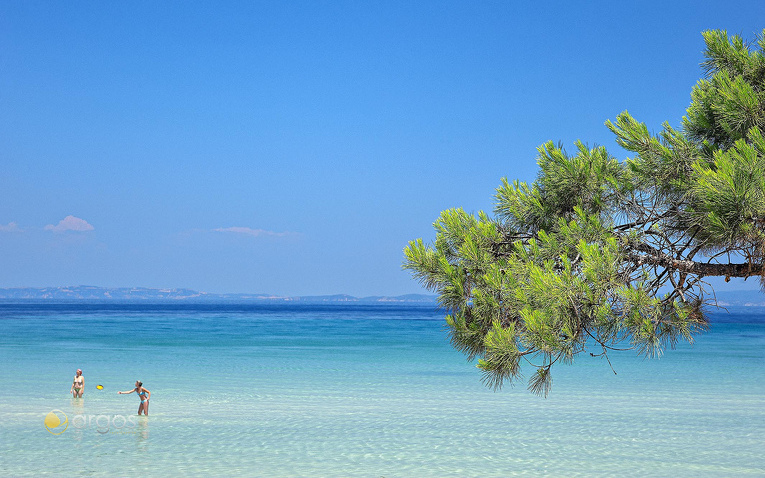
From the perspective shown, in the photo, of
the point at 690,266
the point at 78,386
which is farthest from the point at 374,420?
the point at 690,266

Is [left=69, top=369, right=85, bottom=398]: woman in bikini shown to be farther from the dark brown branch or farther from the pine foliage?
the dark brown branch

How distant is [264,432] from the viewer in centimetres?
1277

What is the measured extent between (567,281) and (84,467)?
28.3ft

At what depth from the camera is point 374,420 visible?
560 inches

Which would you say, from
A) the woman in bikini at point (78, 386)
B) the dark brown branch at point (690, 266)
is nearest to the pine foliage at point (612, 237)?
the dark brown branch at point (690, 266)

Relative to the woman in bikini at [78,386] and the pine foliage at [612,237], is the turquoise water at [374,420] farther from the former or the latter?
the pine foliage at [612,237]

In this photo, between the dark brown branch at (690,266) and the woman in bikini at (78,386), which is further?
the woman in bikini at (78,386)

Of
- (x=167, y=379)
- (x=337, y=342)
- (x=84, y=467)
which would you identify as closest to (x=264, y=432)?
(x=84, y=467)

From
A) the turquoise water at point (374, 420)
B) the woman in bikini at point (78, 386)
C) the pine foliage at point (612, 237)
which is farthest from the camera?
the woman in bikini at point (78, 386)

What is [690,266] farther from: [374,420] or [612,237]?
[374,420]

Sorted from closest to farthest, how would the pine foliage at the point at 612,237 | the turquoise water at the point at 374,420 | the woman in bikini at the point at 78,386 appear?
the pine foliage at the point at 612,237
the turquoise water at the point at 374,420
the woman in bikini at the point at 78,386

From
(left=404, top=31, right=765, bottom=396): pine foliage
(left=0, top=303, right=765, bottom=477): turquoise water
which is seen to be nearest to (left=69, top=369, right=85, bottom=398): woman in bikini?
(left=0, top=303, right=765, bottom=477): turquoise water

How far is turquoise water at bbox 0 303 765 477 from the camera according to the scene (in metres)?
10.5

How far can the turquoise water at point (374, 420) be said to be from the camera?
10547 millimetres
